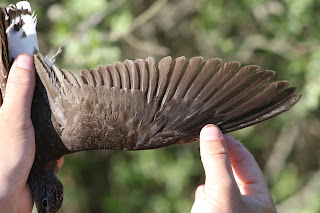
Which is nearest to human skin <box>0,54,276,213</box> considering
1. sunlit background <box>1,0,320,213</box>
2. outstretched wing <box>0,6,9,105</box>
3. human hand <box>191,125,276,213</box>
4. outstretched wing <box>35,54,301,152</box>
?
human hand <box>191,125,276,213</box>

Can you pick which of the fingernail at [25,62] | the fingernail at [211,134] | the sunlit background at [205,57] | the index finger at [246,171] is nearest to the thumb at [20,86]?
the fingernail at [25,62]

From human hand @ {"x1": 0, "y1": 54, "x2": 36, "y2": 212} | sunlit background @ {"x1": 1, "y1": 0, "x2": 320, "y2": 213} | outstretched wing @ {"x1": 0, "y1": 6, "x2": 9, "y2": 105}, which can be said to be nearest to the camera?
human hand @ {"x1": 0, "y1": 54, "x2": 36, "y2": 212}

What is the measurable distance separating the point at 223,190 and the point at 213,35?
4.83 m

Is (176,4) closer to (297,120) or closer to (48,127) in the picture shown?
(297,120)

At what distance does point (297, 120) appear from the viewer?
787 centimetres

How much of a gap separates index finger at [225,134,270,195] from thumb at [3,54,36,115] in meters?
1.60

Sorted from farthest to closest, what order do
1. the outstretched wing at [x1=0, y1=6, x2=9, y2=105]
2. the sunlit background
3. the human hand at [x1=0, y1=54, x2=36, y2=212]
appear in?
the sunlit background < the outstretched wing at [x1=0, y1=6, x2=9, y2=105] < the human hand at [x1=0, y1=54, x2=36, y2=212]

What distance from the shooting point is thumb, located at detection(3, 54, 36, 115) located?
143 inches

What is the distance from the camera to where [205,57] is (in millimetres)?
8172

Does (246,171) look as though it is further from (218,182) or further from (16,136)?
(16,136)

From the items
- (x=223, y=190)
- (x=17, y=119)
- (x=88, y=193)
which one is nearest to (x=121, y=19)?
(x=17, y=119)

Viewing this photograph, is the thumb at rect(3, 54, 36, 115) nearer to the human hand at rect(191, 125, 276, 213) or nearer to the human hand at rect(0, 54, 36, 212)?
the human hand at rect(0, 54, 36, 212)

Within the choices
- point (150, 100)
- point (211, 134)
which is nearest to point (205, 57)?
point (150, 100)

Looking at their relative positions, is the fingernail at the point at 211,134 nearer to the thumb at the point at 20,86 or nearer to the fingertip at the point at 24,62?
the thumb at the point at 20,86
